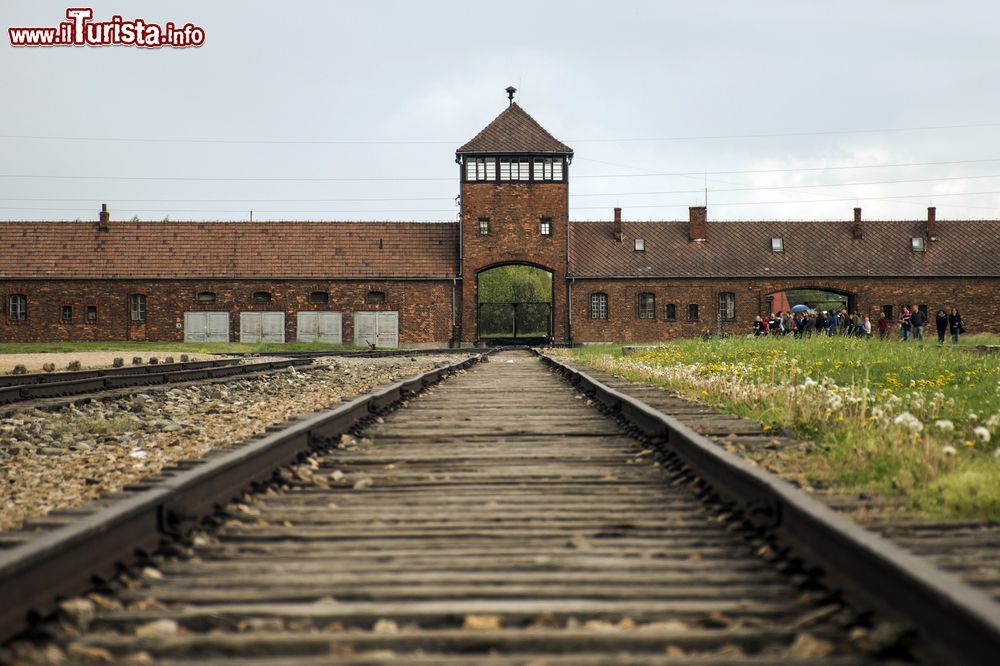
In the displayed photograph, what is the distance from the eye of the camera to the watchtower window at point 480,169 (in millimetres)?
44219

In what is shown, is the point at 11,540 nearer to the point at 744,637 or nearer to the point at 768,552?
the point at 744,637

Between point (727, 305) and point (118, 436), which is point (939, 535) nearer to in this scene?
point (118, 436)

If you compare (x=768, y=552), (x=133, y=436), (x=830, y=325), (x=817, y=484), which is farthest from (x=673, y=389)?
(x=830, y=325)

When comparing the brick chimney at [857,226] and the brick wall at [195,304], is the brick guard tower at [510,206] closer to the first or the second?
the brick wall at [195,304]

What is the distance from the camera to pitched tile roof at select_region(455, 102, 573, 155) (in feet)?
144

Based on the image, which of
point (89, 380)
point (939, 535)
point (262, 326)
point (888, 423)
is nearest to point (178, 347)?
point (262, 326)

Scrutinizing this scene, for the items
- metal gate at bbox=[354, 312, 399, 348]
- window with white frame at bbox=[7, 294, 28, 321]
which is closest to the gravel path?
metal gate at bbox=[354, 312, 399, 348]

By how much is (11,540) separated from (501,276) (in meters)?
77.4

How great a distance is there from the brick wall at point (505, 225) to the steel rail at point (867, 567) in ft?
129

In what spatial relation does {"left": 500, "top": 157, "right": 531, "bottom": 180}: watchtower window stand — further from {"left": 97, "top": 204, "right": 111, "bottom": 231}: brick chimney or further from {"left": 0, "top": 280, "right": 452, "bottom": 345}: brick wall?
{"left": 97, "top": 204, "right": 111, "bottom": 231}: brick chimney

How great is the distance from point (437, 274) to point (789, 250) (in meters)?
18.2

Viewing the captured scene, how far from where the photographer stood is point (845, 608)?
293 cm

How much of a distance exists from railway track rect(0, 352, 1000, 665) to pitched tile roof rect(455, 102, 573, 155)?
39.1 metres

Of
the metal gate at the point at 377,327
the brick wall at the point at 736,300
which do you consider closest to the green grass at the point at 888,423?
the metal gate at the point at 377,327
